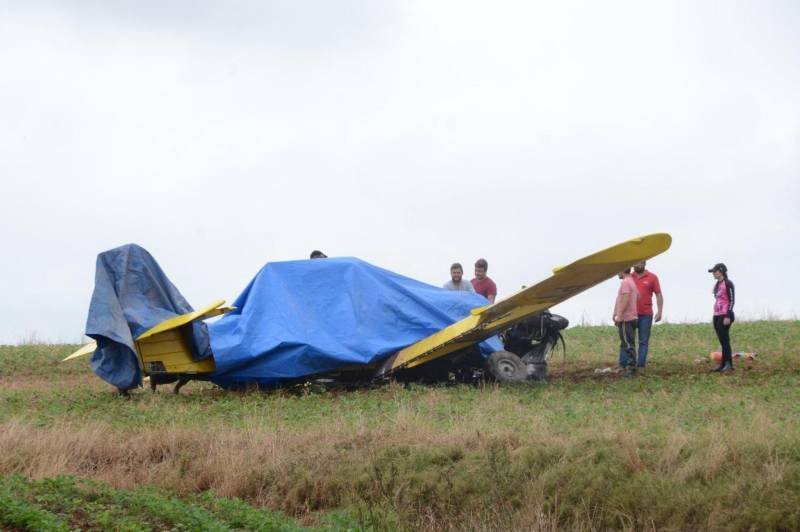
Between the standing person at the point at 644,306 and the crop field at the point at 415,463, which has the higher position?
the standing person at the point at 644,306

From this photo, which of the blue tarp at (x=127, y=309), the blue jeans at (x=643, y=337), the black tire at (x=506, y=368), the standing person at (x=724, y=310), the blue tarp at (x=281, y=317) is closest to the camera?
the blue tarp at (x=127, y=309)

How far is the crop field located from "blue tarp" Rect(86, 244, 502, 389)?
1.09 meters

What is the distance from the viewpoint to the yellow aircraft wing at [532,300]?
40.3ft

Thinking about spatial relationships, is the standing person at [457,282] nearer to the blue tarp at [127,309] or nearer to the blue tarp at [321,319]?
the blue tarp at [321,319]

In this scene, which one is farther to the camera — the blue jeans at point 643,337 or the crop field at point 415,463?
the blue jeans at point 643,337

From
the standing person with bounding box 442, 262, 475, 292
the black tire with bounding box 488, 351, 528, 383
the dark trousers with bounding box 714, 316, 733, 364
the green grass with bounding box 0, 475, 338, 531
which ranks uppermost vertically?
the standing person with bounding box 442, 262, 475, 292

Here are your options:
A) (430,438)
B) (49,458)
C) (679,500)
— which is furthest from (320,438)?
(679,500)

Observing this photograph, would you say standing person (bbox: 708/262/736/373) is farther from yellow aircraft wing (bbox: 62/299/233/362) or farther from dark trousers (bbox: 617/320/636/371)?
yellow aircraft wing (bbox: 62/299/233/362)

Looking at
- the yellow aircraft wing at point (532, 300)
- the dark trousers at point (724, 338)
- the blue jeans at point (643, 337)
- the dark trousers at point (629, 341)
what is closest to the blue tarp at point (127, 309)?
the yellow aircraft wing at point (532, 300)

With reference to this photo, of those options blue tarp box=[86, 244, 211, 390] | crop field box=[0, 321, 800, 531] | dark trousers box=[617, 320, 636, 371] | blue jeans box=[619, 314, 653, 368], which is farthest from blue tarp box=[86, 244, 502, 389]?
blue jeans box=[619, 314, 653, 368]

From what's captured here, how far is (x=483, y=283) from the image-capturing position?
53.6 ft

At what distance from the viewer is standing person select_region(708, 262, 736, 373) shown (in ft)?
47.1

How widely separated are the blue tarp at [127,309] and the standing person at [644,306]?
5.98 meters

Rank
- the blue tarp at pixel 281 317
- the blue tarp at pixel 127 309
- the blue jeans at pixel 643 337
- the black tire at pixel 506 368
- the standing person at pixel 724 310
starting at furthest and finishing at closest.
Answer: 1. the blue jeans at pixel 643 337
2. the standing person at pixel 724 310
3. the black tire at pixel 506 368
4. the blue tarp at pixel 281 317
5. the blue tarp at pixel 127 309
